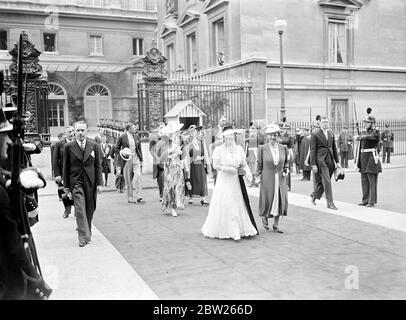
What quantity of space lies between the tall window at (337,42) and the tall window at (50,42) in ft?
68.9

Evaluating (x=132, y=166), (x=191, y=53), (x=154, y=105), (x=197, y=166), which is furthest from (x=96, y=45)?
(x=197, y=166)

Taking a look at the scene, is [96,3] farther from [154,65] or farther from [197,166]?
[197,166]

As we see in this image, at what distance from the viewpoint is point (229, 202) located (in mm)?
7574

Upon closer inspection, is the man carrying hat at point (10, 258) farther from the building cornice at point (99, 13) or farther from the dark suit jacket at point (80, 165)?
the building cornice at point (99, 13)

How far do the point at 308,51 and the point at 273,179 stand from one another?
62.4 ft

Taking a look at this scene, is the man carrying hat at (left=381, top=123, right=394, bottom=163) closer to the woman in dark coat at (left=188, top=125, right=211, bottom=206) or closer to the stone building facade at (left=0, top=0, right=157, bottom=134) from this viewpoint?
the woman in dark coat at (left=188, top=125, right=211, bottom=206)

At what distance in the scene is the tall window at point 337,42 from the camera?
2640cm

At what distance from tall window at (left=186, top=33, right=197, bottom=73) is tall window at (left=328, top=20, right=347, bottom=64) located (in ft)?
27.2

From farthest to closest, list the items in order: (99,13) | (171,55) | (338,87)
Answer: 1. (99,13)
2. (171,55)
3. (338,87)

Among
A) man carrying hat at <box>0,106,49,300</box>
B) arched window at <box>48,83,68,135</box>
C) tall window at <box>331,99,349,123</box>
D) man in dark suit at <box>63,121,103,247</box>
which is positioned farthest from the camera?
arched window at <box>48,83,68,135</box>

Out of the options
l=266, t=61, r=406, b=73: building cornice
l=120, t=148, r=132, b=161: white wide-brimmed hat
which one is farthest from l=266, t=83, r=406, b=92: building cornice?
l=120, t=148, r=132, b=161: white wide-brimmed hat

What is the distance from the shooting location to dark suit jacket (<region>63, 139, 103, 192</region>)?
748cm
